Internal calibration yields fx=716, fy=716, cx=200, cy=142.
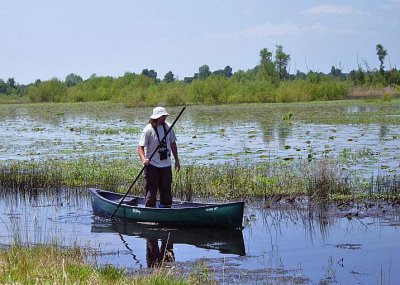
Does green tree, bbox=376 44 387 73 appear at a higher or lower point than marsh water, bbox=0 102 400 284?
higher

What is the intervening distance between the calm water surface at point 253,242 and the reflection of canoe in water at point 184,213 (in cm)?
15

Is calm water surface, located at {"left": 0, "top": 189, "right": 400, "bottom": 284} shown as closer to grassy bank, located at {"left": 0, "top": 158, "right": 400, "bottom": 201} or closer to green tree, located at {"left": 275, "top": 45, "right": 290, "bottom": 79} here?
grassy bank, located at {"left": 0, "top": 158, "right": 400, "bottom": 201}

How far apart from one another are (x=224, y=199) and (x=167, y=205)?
6.81 ft

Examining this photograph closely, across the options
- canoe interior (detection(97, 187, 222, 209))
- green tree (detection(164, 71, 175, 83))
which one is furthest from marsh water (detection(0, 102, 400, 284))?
green tree (detection(164, 71, 175, 83))

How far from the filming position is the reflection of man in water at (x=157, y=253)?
9828mm

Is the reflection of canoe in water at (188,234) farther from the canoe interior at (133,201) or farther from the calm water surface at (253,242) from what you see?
the canoe interior at (133,201)

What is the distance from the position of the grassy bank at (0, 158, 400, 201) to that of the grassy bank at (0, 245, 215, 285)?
5567 millimetres

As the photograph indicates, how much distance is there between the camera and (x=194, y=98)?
56.1 m

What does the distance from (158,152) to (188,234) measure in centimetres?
142

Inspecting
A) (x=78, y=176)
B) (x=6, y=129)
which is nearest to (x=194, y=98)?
(x=6, y=129)

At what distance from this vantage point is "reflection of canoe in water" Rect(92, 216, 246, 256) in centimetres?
1086

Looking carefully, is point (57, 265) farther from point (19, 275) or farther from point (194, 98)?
point (194, 98)

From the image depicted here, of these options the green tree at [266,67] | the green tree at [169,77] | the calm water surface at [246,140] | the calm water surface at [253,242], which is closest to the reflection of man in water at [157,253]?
the calm water surface at [253,242]

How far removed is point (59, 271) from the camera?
7234 millimetres
